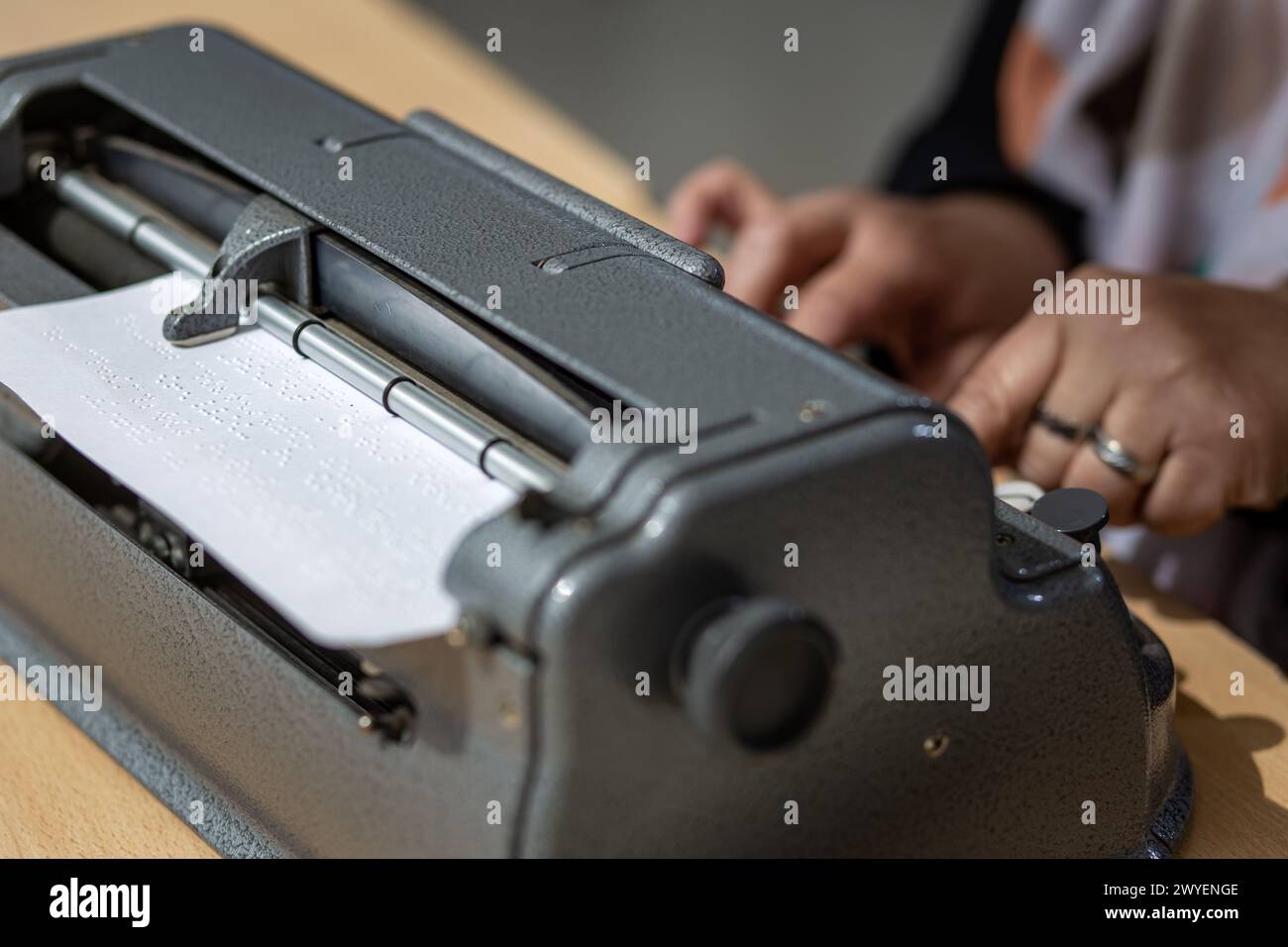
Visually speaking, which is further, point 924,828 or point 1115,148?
point 1115,148

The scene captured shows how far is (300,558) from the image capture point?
0.63m

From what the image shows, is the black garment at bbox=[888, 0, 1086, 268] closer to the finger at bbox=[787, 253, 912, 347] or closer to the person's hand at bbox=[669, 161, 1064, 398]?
the person's hand at bbox=[669, 161, 1064, 398]

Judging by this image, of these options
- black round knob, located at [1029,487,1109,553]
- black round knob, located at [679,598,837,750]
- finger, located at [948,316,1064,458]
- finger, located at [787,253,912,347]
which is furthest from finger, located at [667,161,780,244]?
black round knob, located at [679,598,837,750]

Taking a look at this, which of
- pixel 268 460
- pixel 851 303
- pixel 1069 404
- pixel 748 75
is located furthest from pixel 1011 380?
pixel 748 75

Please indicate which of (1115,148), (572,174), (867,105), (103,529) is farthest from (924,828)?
(867,105)

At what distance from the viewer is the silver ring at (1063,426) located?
1119mm

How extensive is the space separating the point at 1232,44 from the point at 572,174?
2.03ft

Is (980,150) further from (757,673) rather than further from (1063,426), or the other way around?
(757,673)

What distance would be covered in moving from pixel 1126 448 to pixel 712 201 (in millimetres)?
549

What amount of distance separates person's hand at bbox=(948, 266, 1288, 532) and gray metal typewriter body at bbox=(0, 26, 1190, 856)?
269mm

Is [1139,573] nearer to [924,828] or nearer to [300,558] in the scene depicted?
[924,828]

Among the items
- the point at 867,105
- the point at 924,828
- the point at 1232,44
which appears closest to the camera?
the point at 924,828

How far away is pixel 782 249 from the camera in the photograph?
1.40 metres

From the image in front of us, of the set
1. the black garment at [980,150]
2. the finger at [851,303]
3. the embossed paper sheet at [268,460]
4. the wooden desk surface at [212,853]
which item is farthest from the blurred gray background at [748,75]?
the embossed paper sheet at [268,460]
